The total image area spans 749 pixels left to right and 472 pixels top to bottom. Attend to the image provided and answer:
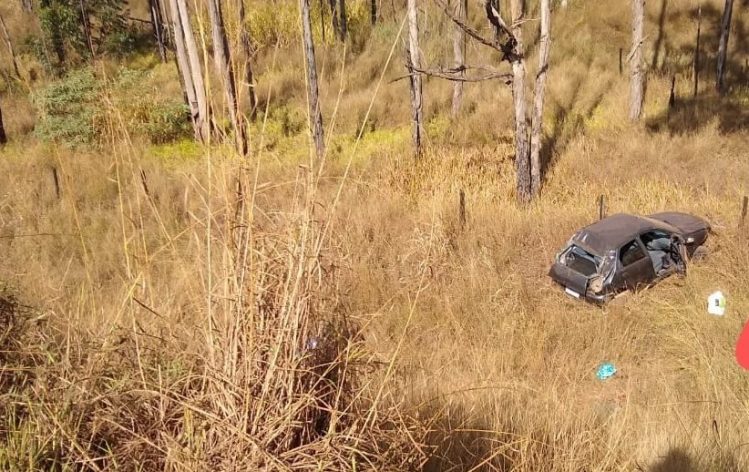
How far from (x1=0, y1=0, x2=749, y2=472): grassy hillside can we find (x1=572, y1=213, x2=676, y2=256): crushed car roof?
0.66 metres

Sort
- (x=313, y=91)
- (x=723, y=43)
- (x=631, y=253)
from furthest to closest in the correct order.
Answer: (x=723, y=43)
(x=631, y=253)
(x=313, y=91)

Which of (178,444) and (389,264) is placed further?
(389,264)

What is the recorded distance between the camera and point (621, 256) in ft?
22.2

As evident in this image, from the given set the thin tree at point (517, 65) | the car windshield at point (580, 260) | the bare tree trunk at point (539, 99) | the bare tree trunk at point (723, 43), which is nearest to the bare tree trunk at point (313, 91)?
the thin tree at point (517, 65)

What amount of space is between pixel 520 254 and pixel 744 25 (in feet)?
55.0

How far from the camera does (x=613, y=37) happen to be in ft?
63.9

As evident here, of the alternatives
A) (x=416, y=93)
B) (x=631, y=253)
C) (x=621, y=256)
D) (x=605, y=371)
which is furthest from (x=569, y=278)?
(x=416, y=93)

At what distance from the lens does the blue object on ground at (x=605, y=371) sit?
5.21m

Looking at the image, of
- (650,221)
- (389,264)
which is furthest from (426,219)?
(650,221)

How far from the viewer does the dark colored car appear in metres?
6.66

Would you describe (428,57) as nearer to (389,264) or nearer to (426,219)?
(426,219)

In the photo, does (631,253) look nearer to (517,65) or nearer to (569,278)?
(569,278)

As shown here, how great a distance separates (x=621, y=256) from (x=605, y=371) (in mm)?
2028

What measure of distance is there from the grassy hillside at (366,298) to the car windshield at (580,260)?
15.5 inches
